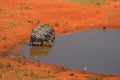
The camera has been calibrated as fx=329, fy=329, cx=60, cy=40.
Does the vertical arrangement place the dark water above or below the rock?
below

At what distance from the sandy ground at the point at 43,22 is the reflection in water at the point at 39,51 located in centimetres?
135

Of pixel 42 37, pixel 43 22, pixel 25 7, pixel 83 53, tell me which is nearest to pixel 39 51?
pixel 42 37

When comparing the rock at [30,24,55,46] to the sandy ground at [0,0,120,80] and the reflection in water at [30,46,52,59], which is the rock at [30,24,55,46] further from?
the sandy ground at [0,0,120,80]

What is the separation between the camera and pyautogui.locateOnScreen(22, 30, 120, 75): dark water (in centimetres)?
2008

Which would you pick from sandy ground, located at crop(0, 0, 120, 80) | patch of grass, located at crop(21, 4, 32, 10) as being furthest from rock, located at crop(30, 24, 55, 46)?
patch of grass, located at crop(21, 4, 32, 10)

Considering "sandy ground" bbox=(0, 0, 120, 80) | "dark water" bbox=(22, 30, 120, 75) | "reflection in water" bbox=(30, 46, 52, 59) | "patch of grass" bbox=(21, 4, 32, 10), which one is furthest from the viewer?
"patch of grass" bbox=(21, 4, 32, 10)

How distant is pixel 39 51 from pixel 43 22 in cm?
608

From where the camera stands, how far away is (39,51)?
2269cm

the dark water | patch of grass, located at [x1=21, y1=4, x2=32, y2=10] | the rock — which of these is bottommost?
the dark water

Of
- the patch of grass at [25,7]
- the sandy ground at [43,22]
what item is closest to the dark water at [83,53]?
the sandy ground at [43,22]

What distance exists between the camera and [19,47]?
22.8 metres

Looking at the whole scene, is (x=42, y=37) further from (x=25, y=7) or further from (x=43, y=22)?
(x=25, y=7)

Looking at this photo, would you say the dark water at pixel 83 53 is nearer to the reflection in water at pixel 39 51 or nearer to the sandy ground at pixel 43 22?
the reflection in water at pixel 39 51

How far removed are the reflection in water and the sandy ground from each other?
4.42 feet
